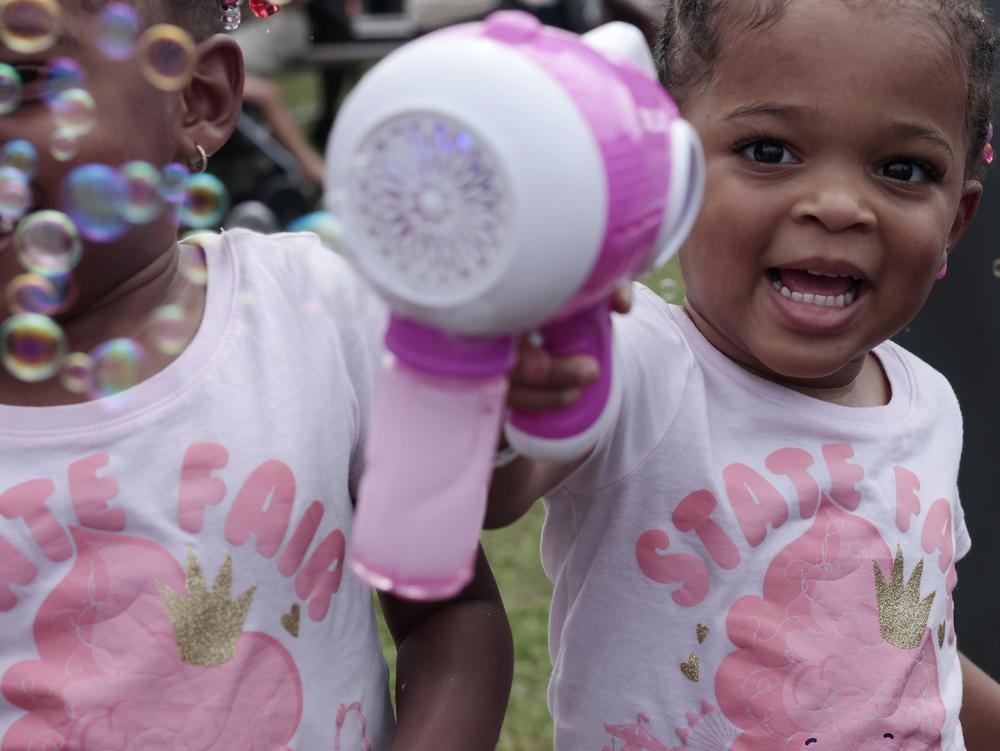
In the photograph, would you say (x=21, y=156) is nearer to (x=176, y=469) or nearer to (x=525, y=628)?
(x=176, y=469)

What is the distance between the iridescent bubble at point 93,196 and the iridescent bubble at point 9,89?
72 mm

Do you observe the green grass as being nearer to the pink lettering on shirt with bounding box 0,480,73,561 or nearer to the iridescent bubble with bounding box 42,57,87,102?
the pink lettering on shirt with bounding box 0,480,73,561

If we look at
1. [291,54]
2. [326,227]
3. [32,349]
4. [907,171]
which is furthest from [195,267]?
[291,54]

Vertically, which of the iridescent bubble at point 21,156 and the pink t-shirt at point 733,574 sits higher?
the iridescent bubble at point 21,156

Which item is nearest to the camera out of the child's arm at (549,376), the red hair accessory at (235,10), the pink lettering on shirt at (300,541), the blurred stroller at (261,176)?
the child's arm at (549,376)

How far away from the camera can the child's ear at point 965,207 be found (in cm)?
142

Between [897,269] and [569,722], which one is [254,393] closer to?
[569,722]

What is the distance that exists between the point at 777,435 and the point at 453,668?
40 centimetres

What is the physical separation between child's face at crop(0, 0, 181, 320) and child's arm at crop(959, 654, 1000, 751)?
112 centimetres

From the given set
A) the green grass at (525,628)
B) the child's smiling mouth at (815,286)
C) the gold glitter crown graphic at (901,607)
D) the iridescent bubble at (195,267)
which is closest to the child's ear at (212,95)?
the iridescent bubble at (195,267)

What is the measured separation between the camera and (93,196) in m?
1.09

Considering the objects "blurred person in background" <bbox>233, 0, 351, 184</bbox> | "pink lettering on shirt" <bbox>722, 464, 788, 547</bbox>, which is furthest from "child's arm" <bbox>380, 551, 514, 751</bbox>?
"blurred person in background" <bbox>233, 0, 351, 184</bbox>

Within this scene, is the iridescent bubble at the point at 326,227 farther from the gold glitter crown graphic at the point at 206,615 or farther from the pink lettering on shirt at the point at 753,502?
the pink lettering on shirt at the point at 753,502

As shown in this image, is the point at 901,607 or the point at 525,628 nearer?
the point at 901,607
